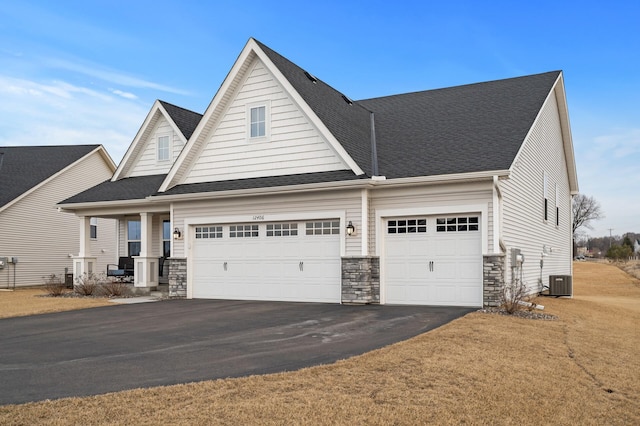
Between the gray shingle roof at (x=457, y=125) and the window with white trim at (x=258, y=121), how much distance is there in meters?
3.59

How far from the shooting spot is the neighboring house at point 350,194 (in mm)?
14711

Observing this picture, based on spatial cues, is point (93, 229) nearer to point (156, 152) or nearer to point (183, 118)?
point (156, 152)

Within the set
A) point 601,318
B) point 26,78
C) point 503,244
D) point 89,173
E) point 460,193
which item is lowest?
point 601,318

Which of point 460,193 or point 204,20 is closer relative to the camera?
point 460,193

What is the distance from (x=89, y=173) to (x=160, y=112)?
34.0 feet

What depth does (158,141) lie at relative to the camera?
22281mm

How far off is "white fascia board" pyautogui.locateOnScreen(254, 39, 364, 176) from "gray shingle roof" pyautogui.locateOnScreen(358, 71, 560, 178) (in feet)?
3.21

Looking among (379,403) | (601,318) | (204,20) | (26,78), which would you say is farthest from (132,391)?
(26,78)

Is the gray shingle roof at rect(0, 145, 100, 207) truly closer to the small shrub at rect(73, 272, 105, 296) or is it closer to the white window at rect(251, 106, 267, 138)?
the small shrub at rect(73, 272, 105, 296)

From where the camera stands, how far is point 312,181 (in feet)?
51.6

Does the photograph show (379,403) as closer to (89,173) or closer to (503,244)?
(503,244)

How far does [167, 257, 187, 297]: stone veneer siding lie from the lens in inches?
721

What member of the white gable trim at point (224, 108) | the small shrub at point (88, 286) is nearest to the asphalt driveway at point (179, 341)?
the white gable trim at point (224, 108)

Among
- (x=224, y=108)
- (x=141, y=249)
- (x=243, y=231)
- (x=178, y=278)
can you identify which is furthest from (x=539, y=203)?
(x=141, y=249)
